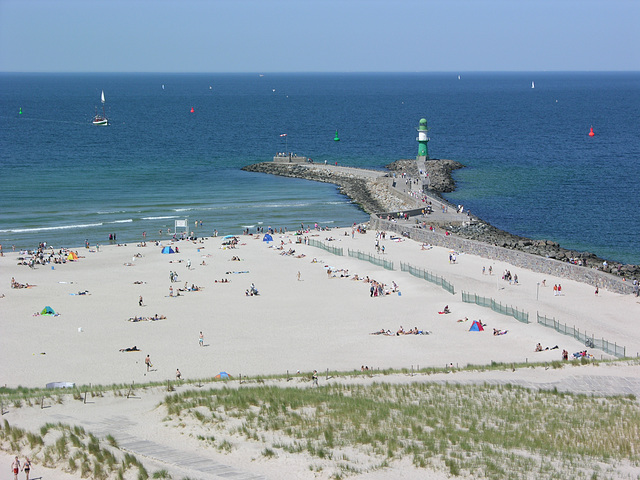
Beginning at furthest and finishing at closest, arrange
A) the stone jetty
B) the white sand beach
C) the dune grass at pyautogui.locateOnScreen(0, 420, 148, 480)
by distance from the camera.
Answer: the stone jetty
the white sand beach
the dune grass at pyautogui.locateOnScreen(0, 420, 148, 480)

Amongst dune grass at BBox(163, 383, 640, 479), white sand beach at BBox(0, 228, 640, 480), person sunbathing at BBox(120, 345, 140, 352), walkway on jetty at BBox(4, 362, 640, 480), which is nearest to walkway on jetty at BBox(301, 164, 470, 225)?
white sand beach at BBox(0, 228, 640, 480)

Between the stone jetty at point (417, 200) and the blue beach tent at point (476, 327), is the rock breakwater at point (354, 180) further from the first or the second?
the blue beach tent at point (476, 327)

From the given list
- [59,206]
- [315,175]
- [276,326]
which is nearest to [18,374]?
[276,326]

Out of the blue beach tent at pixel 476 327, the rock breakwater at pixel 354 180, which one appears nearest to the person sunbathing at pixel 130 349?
the blue beach tent at pixel 476 327

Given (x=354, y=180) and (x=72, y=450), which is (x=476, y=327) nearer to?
(x=72, y=450)

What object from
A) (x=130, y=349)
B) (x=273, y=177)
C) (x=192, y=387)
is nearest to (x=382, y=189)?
(x=273, y=177)

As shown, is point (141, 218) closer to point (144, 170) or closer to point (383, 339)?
point (144, 170)

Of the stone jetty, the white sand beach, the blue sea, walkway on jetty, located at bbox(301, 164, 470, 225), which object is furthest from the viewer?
the blue sea

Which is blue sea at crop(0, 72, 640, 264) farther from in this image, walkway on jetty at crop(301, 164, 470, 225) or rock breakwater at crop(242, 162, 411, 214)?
walkway on jetty at crop(301, 164, 470, 225)
